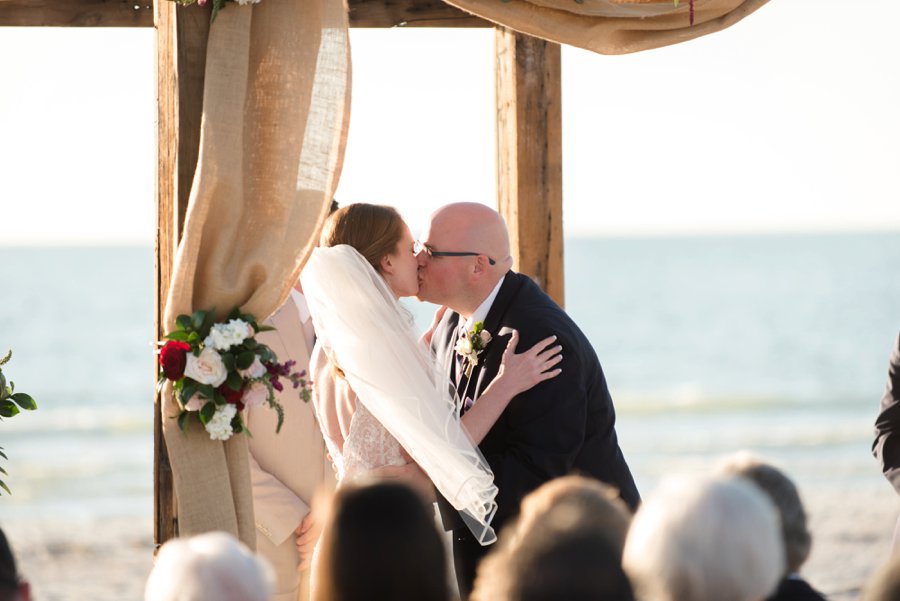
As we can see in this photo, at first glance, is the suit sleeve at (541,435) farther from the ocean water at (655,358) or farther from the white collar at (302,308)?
the ocean water at (655,358)

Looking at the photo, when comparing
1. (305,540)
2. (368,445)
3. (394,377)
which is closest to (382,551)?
(394,377)

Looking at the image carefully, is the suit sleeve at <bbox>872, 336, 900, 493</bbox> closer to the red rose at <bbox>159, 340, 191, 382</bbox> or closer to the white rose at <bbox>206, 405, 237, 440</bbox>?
the white rose at <bbox>206, 405, 237, 440</bbox>

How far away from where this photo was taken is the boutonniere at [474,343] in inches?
181

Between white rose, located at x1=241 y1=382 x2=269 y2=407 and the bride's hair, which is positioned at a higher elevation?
the bride's hair

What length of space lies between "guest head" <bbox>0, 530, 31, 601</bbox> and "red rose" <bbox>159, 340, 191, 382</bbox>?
102cm

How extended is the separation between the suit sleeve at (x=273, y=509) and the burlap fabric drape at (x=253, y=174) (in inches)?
32.5

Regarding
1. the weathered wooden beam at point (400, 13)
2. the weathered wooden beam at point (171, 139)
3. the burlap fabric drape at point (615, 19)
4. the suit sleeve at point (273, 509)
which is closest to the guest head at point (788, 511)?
the weathered wooden beam at point (171, 139)

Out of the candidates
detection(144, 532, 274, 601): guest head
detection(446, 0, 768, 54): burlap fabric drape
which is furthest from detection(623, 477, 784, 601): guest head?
detection(446, 0, 768, 54): burlap fabric drape

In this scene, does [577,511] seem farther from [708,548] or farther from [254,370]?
[254,370]

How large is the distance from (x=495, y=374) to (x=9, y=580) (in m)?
2.19

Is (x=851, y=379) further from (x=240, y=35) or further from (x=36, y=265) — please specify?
(x=36, y=265)

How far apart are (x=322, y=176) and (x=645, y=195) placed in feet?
170

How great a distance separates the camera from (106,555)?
13984 millimetres

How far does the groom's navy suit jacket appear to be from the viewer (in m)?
4.42
